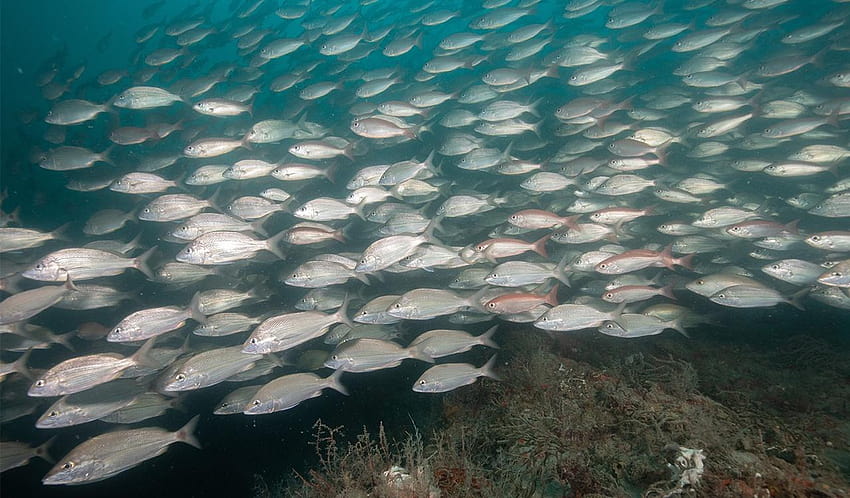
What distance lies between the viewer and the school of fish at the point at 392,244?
4695mm

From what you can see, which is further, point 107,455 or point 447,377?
point 447,377

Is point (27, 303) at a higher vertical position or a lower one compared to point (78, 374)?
higher

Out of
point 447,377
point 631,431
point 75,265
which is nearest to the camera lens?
point 631,431

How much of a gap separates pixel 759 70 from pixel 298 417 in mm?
13733

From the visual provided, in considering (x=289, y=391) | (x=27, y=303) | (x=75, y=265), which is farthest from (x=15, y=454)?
(x=289, y=391)

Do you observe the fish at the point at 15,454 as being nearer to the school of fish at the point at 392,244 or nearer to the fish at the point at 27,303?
the school of fish at the point at 392,244

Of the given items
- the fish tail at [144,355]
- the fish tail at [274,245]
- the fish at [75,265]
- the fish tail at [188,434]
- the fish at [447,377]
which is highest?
the fish at [75,265]

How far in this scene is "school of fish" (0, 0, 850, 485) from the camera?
185 inches

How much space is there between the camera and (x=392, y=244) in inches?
212

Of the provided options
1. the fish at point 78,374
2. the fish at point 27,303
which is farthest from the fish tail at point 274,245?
the fish at point 27,303

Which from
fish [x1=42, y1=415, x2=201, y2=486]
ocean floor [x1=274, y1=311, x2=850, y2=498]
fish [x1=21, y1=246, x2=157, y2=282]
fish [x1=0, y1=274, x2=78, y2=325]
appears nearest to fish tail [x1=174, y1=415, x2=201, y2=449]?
fish [x1=42, y1=415, x2=201, y2=486]

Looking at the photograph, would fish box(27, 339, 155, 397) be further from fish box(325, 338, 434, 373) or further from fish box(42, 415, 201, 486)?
fish box(325, 338, 434, 373)

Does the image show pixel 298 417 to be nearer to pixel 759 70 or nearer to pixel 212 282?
pixel 212 282

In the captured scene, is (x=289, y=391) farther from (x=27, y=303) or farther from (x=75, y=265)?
(x=75, y=265)
